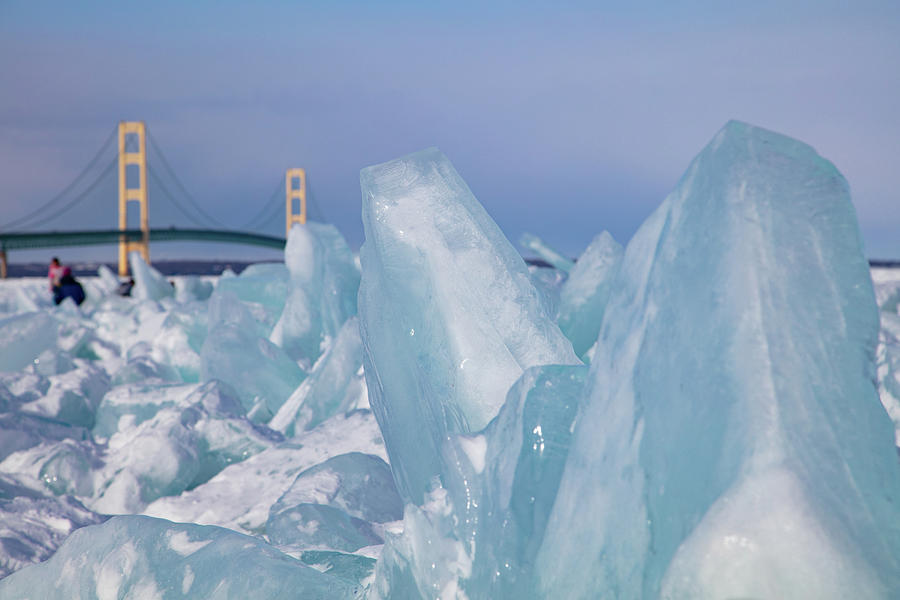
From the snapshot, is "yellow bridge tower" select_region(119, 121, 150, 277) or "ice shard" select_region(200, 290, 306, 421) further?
"yellow bridge tower" select_region(119, 121, 150, 277)

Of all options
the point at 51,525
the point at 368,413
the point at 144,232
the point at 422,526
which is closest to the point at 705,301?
the point at 422,526

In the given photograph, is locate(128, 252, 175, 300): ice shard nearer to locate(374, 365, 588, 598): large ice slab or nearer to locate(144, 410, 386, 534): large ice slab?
locate(144, 410, 386, 534): large ice slab

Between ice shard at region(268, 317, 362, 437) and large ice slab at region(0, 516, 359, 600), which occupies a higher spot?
large ice slab at region(0, 516, 359, 600)

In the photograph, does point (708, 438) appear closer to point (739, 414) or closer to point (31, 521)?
point (739, 414)

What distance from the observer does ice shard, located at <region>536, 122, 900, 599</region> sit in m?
0.54

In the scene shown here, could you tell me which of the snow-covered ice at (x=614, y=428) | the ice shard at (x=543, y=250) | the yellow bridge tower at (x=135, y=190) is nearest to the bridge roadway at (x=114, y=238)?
the yellow bridge tower at (x=135, y=190)

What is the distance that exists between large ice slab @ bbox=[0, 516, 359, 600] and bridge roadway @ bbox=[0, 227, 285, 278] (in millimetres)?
17196

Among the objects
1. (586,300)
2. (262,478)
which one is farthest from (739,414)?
(586,300)

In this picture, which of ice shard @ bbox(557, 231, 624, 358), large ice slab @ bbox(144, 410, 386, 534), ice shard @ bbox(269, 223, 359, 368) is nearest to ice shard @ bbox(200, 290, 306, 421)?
ice shard @ bbox(269, 223, 359, 368)

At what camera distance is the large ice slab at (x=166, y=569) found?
0.78 meters

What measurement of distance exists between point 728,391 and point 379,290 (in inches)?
20.5

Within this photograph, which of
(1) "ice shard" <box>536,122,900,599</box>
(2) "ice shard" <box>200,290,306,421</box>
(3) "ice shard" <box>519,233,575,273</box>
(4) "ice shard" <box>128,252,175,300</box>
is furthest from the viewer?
(4) "ice shard" <box>128,252,175,300</box>

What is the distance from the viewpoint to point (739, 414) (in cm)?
57

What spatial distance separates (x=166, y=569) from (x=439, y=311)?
40 cm
